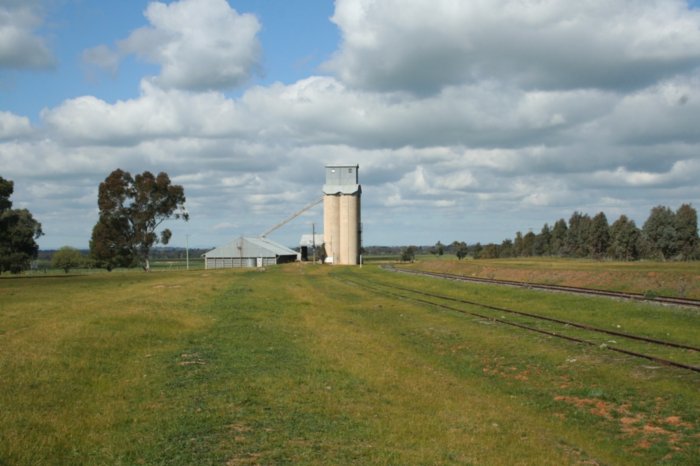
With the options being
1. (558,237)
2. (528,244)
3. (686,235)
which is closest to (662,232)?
(686,235)

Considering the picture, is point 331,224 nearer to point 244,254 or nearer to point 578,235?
point 244,254

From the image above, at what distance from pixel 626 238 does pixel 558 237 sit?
4063 centimetres

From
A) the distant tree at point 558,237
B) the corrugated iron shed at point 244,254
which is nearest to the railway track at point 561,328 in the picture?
the corrugated iron shed at point 244,254

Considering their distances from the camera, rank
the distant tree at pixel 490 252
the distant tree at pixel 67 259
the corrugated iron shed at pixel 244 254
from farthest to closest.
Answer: the distant tree at pixel 490 252 < the distant tree at pixel 67 259 < the corrugated iron shed at pixel 244 254

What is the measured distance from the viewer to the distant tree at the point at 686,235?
114 meters

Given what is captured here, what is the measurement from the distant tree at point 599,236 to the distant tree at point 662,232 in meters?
19.6

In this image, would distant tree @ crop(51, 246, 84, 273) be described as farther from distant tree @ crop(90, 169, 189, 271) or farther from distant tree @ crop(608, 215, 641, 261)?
distant tree @ crop(608, 215, 641, 261)

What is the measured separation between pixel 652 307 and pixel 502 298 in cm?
1235

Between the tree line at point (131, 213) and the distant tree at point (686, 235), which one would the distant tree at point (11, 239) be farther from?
the distant tree at point (686, 235)

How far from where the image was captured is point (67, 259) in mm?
155500

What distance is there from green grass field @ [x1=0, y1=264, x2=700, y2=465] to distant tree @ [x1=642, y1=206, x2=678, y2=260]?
98.5 meters

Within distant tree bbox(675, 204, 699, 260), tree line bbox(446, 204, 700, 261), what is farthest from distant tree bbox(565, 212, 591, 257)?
distant tree bbox(675, 204, 699, 260)

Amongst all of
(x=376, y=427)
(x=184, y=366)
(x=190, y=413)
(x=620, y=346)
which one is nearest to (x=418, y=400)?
(x=376, y=427)

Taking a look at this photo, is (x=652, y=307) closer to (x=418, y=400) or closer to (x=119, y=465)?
(x=418, y=400)
